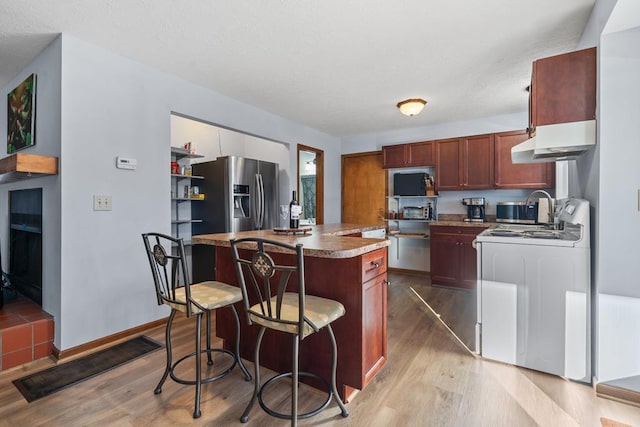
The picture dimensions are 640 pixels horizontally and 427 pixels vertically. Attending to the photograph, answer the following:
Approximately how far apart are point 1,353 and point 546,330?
3676mm

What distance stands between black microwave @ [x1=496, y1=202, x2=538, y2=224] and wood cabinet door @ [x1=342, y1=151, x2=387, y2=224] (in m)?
1.81

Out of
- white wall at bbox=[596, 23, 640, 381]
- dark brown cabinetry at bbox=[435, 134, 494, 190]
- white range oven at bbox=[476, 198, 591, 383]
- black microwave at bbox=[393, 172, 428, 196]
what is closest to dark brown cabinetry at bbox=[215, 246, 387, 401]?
white range oven at bbox=[476, 198, 591, 383]

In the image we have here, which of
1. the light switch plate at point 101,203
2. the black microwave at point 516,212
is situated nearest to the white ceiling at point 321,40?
the light switch plate at point 101,203

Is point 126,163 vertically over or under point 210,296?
over

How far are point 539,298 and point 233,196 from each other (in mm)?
3104

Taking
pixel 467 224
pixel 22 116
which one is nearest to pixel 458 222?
pixel 467 224

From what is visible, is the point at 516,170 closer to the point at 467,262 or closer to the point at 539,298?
the point at 467,262

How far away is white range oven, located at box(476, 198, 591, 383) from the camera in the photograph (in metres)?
1.95

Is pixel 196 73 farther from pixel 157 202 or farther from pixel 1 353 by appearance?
pixel 1 353

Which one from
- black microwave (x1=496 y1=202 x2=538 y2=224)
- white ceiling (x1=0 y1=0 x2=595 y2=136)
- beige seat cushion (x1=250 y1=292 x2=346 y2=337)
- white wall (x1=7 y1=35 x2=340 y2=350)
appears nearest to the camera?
beige seat cushion (x1=250 y1=292 x2=346 y2=337)

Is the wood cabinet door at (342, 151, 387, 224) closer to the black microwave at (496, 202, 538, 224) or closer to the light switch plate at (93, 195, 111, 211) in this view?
the black microwave at (496, 202, 538, 224)

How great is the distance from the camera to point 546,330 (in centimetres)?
204

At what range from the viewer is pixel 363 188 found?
18.3 feet

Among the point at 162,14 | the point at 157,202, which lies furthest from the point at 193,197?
the point at 162,14
